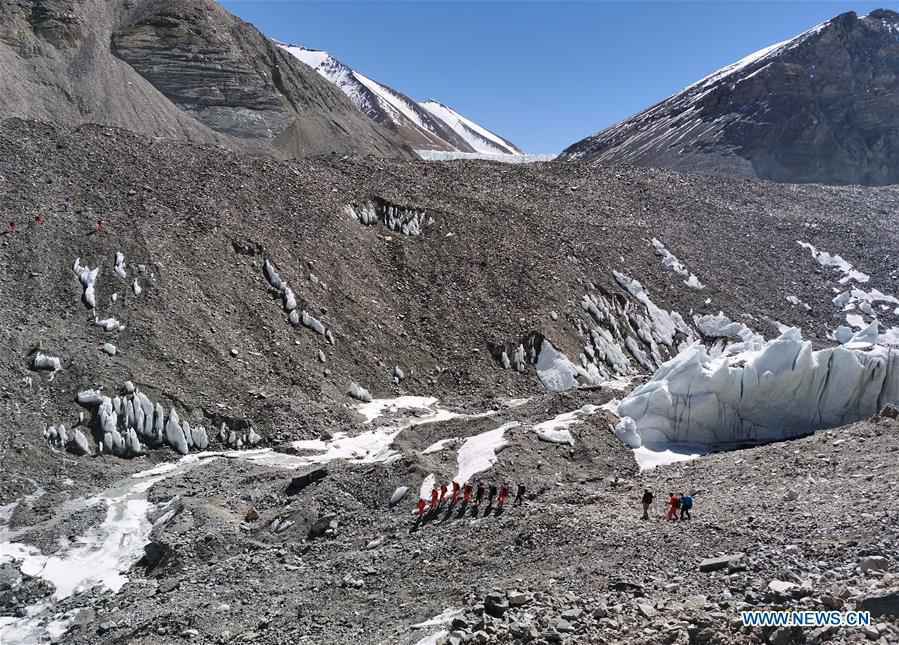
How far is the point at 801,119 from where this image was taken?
96.0 meters

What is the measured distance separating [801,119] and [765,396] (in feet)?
277

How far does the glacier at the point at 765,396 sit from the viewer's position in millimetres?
24250

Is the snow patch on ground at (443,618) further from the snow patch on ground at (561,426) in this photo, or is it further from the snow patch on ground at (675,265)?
the snow patch on ground at (675,265)

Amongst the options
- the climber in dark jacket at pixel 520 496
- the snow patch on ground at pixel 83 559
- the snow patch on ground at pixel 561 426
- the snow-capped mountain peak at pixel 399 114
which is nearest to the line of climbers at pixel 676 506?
the climber in dark jacket at pixel 520 496

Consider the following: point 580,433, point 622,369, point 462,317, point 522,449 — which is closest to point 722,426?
point 580,433

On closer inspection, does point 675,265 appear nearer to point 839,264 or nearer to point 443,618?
point 839,264

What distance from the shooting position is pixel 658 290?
42531 mm

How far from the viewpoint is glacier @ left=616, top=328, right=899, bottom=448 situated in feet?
79.6

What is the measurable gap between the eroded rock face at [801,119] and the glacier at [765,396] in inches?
2811

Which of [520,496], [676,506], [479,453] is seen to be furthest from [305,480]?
[676,506]

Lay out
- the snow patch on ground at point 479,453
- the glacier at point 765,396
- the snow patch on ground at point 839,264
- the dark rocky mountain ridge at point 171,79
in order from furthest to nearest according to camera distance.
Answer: the dark rocky mountain ridge at point 171,79 < the snow patch on ground at point 839,264 < the glacier at point 765,396 < the snow patch on ground at point 479,453

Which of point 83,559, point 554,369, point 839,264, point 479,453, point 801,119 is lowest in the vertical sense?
point 83,559

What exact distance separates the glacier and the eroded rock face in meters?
71.4

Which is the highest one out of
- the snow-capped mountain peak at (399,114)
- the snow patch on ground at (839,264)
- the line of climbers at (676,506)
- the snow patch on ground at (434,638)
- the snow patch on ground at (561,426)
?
the snow-capped mountain peak at (399,114)
